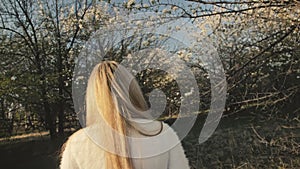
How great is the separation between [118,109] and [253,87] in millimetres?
3812

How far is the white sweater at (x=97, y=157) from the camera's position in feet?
4.54

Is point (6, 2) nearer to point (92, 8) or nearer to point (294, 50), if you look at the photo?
point (92, 8)

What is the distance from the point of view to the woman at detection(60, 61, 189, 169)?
1.36m

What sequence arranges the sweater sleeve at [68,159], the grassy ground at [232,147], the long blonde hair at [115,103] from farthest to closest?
the grassy ground at [232,147]
the sweater sleeve at [68,159]
the long blonde hair at [115,103]

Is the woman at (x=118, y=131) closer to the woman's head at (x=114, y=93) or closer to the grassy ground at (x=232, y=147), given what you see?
the woman's head at (x=114, y=93)

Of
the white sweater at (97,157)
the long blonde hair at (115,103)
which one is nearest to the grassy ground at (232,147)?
the white sweater at (97,157)

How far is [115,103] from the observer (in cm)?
136

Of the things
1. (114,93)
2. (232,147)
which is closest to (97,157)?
(114,93)

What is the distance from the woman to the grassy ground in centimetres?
337

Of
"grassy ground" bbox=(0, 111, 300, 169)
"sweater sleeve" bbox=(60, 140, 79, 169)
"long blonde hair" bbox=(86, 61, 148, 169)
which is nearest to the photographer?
"long blonde hair" bbox=(86, 61, 148, 169)

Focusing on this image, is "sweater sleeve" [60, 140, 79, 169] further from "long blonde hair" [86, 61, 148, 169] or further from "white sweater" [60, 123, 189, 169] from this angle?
"long blonde hair" [86, 61, 148, 169]

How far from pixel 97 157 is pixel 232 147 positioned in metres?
7.52

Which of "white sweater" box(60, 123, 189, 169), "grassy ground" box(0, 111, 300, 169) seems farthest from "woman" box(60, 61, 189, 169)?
"grassy ground" box(0, 111, 300, 169)

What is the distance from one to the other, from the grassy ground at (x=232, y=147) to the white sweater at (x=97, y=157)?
10.9 feet
